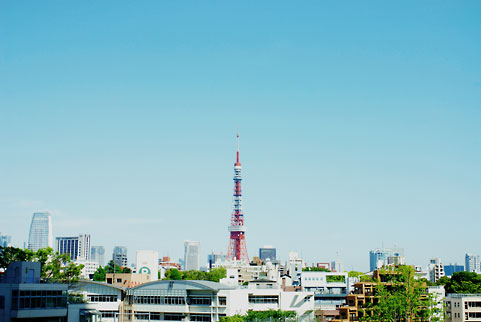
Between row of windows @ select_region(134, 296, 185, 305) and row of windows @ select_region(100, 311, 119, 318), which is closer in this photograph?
row of windows @ select_region(134, 296, 185, 305)

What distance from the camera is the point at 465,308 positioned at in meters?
58.3

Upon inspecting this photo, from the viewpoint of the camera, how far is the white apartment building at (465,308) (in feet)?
191

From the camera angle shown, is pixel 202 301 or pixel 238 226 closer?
pixel 202 301

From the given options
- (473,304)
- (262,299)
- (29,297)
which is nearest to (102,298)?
(262,299)

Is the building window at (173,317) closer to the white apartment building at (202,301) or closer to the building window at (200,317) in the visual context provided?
the white apartment building at (202,301)

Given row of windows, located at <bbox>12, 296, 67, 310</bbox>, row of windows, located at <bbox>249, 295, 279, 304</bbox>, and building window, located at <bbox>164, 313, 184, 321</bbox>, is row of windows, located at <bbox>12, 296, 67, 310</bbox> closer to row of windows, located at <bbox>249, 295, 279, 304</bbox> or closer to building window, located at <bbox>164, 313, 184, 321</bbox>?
building window, located at <bbox>164, 313, 184, 321</bbox>

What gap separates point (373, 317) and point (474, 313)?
14.4m

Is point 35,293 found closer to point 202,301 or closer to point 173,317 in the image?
point 173,317

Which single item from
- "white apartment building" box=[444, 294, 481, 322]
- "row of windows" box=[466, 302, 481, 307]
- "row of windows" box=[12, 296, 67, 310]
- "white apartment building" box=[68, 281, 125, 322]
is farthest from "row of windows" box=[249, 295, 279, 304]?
"row of windows" box=[466, 302, 481, 307]

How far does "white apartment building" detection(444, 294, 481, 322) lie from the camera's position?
58.2m

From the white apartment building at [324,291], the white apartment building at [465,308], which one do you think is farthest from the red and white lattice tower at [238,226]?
the white apartment building at [465,308]

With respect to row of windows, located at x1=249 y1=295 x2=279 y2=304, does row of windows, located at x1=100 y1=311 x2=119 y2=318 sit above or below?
below

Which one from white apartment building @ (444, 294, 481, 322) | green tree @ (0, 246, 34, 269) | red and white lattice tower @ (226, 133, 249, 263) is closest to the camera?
green tree @ (0, 246, 34, 269)

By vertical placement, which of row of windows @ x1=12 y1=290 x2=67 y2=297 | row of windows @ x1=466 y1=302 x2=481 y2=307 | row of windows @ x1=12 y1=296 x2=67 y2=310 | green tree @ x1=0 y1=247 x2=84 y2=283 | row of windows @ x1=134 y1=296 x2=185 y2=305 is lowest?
row of windows @ x1=466 y1=302 x2=481 y2=307
